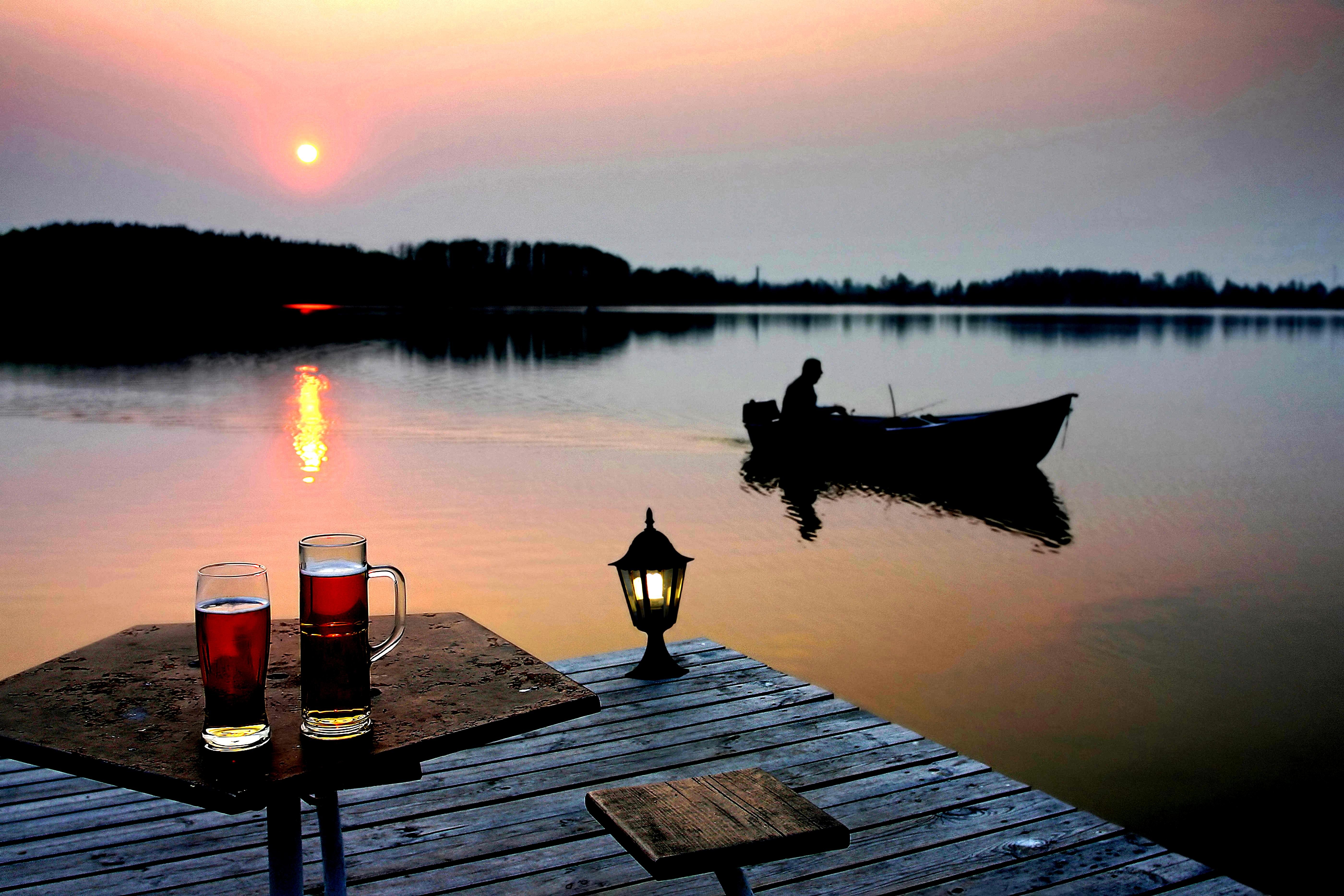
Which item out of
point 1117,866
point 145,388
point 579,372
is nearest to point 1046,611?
point 1117,866

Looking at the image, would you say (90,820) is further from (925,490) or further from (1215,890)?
(925,490)

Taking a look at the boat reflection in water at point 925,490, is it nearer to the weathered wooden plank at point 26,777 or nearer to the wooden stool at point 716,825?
the weathered wooden plank at point 26,777

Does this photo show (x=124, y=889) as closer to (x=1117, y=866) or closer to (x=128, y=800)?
(x=128, y=800)

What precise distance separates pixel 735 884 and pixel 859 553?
10.2 metres

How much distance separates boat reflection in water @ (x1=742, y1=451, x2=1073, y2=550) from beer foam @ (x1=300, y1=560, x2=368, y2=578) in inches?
466

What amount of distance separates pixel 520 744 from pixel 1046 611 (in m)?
7.04

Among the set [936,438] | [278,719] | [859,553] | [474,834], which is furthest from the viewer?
[936,438]

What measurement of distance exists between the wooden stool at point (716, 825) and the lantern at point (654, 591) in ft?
7.85

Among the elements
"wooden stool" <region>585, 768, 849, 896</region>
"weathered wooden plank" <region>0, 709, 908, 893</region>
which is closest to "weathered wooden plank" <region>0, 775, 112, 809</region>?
"weathered wooden plank" <region>0, 709, 908, 893</region>

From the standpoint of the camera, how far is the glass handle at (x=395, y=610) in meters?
1.66

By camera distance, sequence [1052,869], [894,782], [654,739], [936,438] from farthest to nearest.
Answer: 1. [936,438]
2. [654,739]
3. [894,782]
4. [1052,869]

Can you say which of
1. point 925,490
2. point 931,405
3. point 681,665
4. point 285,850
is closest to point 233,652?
point 285,850

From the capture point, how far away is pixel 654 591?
4598mm

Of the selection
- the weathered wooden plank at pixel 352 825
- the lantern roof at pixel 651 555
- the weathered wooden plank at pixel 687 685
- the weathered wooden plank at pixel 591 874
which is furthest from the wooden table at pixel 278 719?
the lantern roof at pixel 651 555
